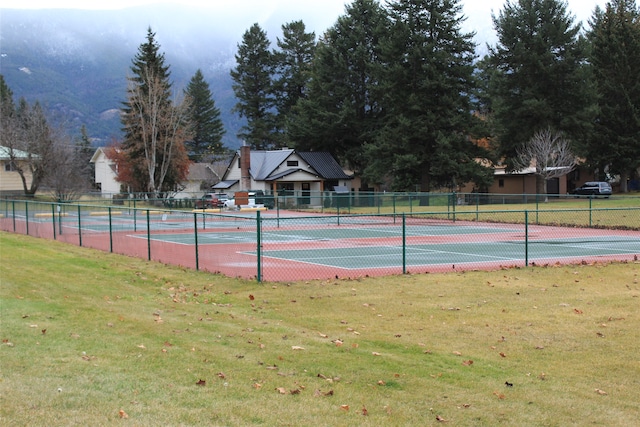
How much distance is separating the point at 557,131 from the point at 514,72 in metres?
7.12

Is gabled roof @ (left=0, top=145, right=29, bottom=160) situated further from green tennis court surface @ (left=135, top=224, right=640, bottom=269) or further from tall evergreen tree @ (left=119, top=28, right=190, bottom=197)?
green tennis court surface @ (left=135, top=224, right=640, bottom=269)

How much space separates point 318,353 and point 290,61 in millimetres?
93860

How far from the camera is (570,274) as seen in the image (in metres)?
15.8

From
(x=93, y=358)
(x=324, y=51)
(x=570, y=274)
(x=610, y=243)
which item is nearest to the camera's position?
(x=93, y=358)

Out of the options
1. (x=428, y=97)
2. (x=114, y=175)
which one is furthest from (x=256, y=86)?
(x=428, y=97)

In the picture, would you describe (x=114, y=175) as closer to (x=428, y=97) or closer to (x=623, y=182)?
(x=428, y=97)

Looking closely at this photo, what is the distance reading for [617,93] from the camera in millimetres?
65312

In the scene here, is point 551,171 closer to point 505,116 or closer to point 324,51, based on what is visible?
point 505,116

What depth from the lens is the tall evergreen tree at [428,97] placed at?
59406 millimetres

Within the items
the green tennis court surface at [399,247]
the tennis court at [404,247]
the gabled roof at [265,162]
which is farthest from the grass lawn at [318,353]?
the gabled roof at [265,162]

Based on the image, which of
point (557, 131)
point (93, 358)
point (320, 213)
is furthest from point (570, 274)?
point (557, 131)

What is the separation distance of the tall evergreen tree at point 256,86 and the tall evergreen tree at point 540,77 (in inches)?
1643

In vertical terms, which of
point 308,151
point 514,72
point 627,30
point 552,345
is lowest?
point 552,345

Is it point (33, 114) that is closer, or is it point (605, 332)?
point (605, 332)
